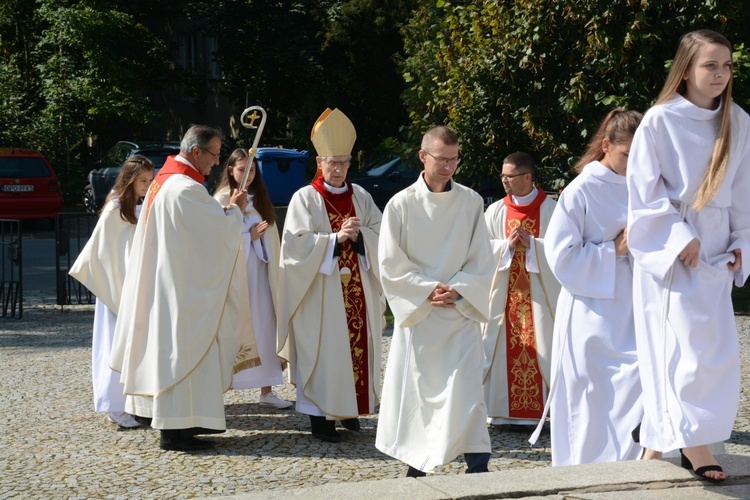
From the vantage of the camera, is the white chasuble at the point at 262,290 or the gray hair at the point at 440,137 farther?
the white chasuble at the point at 262,290

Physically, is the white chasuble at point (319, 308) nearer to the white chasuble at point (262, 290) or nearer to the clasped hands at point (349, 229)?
the clasped hands at point (349, 229)

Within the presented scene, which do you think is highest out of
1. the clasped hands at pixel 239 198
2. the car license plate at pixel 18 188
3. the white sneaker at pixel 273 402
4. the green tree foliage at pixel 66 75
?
the green tree foliage at pixel 66 75

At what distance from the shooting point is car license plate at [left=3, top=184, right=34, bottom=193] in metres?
20.3

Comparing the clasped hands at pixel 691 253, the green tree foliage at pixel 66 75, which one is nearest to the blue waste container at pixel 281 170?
the green tree foliage at pixel 66 75

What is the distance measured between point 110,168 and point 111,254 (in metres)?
15.8

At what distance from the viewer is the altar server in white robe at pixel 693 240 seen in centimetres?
386

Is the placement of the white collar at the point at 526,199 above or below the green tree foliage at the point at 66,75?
below

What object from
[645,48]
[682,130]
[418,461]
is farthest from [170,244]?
[645,48]

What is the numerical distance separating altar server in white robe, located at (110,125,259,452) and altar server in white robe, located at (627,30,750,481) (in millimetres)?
3061

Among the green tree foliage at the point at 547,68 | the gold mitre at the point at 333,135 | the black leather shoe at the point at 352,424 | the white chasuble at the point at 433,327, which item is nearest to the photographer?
the white chasuble at the point at 433,327

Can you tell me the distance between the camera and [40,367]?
30.1 ft

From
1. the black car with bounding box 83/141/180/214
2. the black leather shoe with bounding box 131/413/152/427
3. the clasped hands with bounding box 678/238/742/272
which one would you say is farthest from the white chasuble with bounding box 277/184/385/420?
the black car with bounding box 83/141/180/214

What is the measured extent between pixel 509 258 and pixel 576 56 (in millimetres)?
5879

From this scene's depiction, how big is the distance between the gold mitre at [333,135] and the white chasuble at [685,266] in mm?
2900
